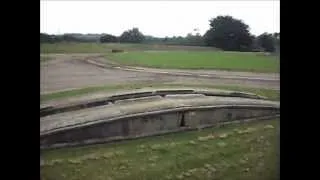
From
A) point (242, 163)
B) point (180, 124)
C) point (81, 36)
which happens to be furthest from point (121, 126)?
point (242, 163)

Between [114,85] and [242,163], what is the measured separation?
2.59ft

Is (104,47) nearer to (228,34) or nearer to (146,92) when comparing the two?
(146,92)

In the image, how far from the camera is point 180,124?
208 centimetres

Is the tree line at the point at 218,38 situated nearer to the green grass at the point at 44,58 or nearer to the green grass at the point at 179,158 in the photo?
the green grass at the point at 44,58

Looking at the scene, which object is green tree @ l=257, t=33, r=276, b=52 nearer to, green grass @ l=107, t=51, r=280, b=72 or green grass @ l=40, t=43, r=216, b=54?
green grass @ l=107, t=51, r=280, b=72

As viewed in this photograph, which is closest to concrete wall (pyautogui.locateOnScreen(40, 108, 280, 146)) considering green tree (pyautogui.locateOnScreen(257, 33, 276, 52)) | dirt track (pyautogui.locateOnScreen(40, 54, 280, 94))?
dirt track (pyautogui.locateOnScreen(40, 54, 280, 94))

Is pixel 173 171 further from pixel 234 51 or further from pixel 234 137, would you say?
pixel 234 51

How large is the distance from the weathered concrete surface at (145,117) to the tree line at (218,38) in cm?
29

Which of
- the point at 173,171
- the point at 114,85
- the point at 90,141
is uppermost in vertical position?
the point at 114,85

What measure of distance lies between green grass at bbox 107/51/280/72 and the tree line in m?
0.04

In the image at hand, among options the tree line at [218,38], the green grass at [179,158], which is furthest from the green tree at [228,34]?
the green grass at [179,158]
